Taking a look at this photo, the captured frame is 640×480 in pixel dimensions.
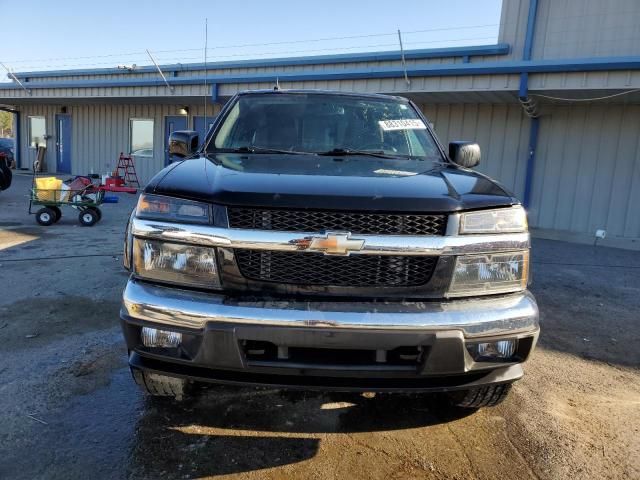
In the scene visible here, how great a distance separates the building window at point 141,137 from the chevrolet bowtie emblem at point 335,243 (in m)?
16.3

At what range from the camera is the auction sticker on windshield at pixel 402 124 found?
3.61 metres

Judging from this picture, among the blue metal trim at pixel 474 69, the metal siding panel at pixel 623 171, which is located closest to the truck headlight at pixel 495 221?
the blue metal trim at pixel 474 69

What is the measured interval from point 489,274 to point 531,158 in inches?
366

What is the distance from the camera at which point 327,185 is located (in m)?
2.31

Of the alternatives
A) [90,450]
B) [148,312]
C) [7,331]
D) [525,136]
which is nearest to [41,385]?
[90,450]

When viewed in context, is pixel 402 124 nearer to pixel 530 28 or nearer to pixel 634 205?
pixel 634 205

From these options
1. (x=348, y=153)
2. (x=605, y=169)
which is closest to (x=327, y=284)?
(x=348, y=153)

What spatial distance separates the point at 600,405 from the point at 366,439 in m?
1.57

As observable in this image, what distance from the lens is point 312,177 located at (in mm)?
2426

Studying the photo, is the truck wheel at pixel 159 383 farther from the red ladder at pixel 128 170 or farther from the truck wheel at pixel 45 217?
the red ladder at pixel 128 170

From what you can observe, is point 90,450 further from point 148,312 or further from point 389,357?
point 389,357

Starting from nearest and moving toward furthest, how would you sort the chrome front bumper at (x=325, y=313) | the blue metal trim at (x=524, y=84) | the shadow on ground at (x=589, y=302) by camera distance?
the chrome front bumper at (x=325, y=313) < the shadow on ground at (x=589, y=302) < the blue metal trim at (x=524, y=84)

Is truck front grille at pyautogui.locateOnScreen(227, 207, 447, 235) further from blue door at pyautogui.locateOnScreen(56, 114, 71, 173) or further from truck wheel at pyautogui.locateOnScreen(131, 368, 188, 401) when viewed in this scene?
blue door at pyautogui.locateOnScreen(56, 114, 71, 173)

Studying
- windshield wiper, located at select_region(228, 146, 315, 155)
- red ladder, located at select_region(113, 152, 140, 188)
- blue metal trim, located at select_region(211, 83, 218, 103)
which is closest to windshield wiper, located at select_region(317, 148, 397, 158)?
windshield wiper, located at select_region(228, 146, 315, 155)
